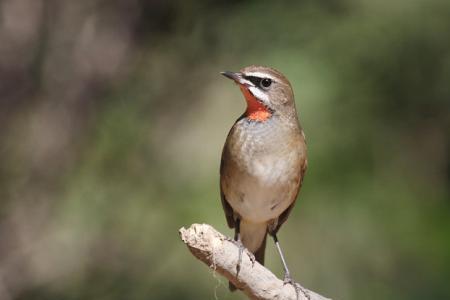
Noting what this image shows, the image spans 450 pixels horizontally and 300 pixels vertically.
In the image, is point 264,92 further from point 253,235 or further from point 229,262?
point 229,262

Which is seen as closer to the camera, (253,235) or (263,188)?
(263,188)

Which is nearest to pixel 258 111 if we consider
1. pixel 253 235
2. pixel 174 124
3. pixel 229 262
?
pixel 253 235

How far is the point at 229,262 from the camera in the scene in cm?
470

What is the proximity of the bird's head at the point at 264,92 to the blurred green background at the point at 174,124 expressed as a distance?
1548 mm

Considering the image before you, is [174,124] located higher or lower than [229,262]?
higher

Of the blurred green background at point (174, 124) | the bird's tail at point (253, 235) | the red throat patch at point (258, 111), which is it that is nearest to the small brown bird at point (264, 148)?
the red throat patch at point (258, 111)

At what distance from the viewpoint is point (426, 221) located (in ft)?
22.7

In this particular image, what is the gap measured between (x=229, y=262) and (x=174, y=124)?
337 centimetres

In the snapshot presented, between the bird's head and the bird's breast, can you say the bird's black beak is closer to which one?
the bird's head

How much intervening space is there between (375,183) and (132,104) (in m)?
1.95

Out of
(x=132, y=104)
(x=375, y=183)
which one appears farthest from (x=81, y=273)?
(x=375, y=183)

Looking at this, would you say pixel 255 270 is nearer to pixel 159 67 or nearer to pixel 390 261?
pixel 390 261

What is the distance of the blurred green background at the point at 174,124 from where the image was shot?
7.29 m

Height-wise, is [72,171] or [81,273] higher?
[72,171]
